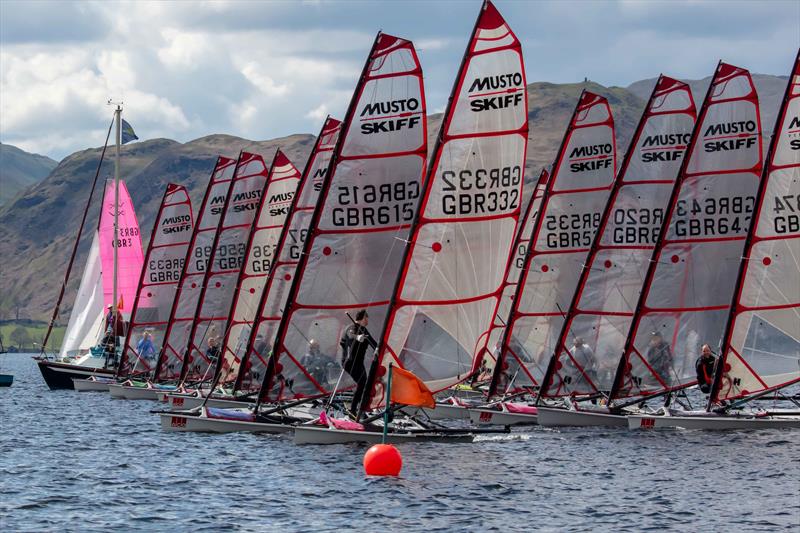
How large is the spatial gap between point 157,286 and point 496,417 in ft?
68.7

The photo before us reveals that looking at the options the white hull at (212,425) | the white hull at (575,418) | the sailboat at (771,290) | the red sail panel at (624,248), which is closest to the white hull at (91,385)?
the white hull at (212,425)

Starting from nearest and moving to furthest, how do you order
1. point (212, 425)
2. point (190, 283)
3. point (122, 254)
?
point (212, 425), point (190, 283), point (122, 254)

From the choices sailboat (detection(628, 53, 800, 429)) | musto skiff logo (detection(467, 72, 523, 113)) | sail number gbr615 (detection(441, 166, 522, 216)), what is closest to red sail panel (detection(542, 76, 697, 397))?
sailboat (detection(628, 53, 800, 429))

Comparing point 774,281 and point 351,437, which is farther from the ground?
point 774,281

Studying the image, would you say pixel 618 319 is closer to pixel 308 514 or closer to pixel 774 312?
pixel 774 312

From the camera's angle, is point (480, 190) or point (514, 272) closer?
point (480, 190)

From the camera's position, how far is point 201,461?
27.8 metres

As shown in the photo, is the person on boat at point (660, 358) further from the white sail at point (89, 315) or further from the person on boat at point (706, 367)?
the white sail at point (89, 315)

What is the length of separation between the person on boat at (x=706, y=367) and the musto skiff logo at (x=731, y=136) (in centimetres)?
537

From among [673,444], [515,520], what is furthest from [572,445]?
[515,520]

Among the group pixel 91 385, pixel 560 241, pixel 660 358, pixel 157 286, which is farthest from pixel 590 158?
pixel 91 385

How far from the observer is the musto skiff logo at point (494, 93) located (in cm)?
2872

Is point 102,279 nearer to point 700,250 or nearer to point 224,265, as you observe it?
point 224,265

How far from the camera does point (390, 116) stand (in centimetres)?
3003
